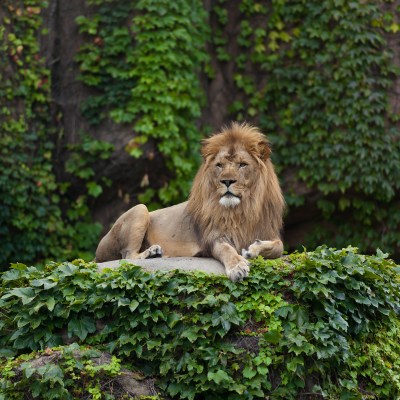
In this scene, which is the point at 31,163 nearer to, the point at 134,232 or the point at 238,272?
the point at 134,232

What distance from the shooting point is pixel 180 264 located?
24.3ft

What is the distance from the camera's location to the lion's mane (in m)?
7.58

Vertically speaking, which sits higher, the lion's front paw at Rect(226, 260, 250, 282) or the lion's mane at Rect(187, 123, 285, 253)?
the lion's mane at Rect(187, 123, 285, 253)

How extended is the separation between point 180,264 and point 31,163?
6276 millimetres

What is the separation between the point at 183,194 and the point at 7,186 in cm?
257

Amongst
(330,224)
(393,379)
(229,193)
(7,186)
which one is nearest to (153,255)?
(229,193)

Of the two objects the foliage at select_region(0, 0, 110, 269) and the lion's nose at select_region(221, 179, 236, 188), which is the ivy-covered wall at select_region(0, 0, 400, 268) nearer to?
the foliage at select_region(0, 0, 110, 269)

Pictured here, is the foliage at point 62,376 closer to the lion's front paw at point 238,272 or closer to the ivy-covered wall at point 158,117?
the lion's front paw at point 238,272

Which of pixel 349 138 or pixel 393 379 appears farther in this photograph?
pixel 349 138

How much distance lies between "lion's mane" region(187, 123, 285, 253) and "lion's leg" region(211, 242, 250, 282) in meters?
0.16

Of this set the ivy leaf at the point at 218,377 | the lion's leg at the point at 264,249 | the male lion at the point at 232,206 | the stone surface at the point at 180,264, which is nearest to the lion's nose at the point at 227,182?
the male lion at the point at 232,206

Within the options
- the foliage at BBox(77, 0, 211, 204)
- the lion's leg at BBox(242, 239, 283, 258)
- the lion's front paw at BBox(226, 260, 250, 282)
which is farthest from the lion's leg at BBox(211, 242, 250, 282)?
the foliage at BBox(77, 0, 211, 204)

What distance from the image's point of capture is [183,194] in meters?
13.4

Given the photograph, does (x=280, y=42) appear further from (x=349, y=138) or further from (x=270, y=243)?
(x=270, y=243)
